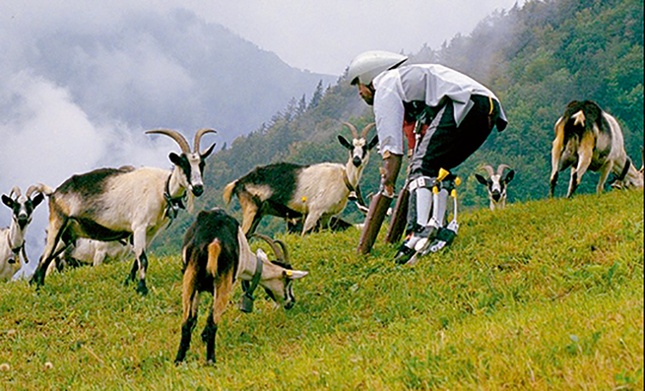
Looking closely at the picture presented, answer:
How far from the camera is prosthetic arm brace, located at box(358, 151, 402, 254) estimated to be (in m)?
8.05

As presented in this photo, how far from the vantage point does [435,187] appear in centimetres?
775

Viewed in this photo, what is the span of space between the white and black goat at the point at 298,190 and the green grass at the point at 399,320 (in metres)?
2.70

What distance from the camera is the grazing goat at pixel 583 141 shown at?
11.6 metres

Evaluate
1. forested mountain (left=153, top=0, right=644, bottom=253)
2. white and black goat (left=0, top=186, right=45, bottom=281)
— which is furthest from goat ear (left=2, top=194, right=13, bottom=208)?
forested mountain (left=153, top=0, right=644, bottom=253)

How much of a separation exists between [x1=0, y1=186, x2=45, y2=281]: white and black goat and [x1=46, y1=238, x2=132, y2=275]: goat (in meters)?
0.78

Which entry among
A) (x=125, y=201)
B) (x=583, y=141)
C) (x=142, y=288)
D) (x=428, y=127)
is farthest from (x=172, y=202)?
(x=583, y=141)

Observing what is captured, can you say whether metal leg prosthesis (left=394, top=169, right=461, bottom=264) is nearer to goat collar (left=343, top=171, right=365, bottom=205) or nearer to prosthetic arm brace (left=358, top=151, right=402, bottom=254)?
prosthetic arm brace (left=358, top=151, right=402, bottom=254)

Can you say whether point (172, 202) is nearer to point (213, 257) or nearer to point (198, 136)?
point (198, 136)

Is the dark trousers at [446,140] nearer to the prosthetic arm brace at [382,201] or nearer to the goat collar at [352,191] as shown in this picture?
the prosthetic arm brace at [382,201]

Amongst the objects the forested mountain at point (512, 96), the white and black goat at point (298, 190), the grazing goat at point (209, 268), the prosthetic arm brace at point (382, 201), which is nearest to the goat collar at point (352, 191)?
the white and black goat at point (298, 190)

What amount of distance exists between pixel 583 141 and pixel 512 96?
51808 millimetres

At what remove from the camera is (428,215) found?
7.89 meters

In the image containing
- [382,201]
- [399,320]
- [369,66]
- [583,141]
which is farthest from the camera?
[583,141]

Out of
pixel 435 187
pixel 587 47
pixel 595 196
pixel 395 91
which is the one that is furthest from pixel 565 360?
pixel 587 47
